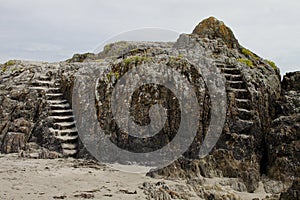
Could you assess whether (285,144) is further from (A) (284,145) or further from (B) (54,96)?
(B) (54,96)

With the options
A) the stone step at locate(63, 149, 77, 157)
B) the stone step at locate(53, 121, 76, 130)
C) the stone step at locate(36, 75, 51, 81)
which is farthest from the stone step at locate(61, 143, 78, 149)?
the stone step at locate(36, 75, 51, 81)

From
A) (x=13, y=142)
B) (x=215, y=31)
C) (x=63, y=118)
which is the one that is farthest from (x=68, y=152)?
(x=215, y=31)

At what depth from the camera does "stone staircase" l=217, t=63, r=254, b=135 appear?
15.7 metres

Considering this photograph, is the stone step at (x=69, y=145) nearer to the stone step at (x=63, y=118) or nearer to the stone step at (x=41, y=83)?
the stone step at (x=63, y=118)

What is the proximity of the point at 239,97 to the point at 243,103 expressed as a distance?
40 centimetres

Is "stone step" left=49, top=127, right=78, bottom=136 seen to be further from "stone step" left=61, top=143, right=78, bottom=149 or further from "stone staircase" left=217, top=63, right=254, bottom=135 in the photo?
"stone staircase" left=217, top=63, right=254, bottom=135

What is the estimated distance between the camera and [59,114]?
1716 centimetres

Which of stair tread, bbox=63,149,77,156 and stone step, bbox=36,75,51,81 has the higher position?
stone step, bbox=36,75,51,81

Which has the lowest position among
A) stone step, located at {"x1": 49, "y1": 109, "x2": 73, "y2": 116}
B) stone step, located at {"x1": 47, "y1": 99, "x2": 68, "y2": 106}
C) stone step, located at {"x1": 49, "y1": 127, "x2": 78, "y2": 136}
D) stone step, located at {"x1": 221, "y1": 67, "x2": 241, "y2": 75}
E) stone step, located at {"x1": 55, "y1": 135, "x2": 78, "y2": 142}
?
stone step, located at {"x1": 55, "y1": 135, "x2": 78, "y2": 142}

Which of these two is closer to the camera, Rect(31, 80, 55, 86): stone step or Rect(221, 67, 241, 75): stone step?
Rect(221, 67, 241, 75): stone step

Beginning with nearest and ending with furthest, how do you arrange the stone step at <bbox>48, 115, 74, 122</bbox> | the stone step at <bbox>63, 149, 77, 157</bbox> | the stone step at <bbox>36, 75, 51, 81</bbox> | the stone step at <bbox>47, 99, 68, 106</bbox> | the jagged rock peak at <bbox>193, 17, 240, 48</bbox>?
the stone step at <bbox>63, 149, 77, 157</bbox> → the stone step at <bbox>48, 115, 74, 122</bbox> → the stone step at <bbox>47, 99, 68, 106</bbox> → the stone step at <bbox>36, 75, 51, 81</bbox> → the jagged rock peak at <bbox>193, 17, 240, 48</bbox>

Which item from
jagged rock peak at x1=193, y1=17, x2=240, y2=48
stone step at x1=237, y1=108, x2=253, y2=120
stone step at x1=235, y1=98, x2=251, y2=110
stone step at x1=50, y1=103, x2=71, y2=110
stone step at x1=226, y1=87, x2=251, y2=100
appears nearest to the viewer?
stone step at x1=237, y1=108, x2=253, y2=120

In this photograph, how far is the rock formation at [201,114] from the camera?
14.8 m

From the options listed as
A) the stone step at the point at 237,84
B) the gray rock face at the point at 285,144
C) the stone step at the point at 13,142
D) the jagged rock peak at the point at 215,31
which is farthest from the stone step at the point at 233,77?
the stone step at the point at 13,142
